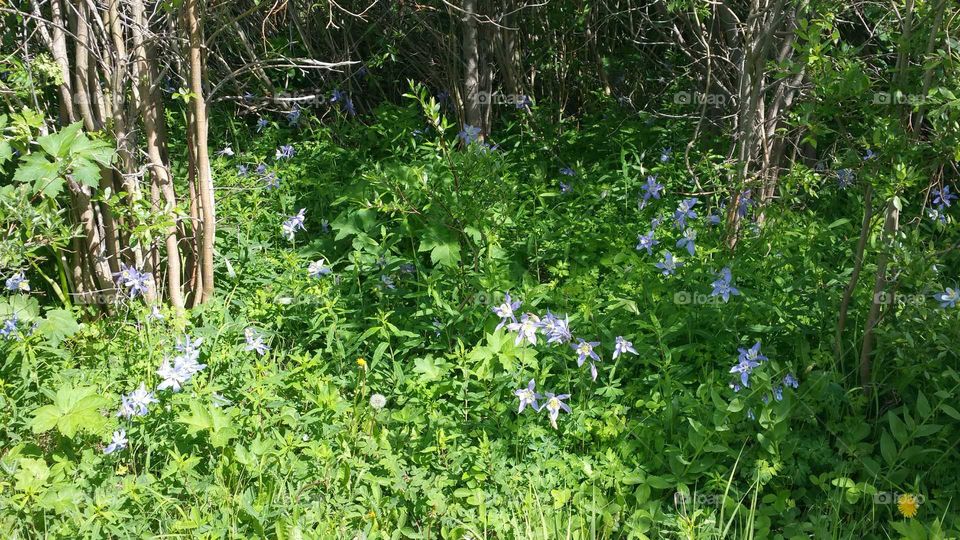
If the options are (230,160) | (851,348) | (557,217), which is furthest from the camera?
(230,160)

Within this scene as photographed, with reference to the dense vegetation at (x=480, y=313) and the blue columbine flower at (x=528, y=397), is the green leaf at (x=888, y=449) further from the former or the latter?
the blue columbine flower at (x=528, y=397)

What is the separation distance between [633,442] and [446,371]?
70 centimetres

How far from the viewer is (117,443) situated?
2807 millimetres

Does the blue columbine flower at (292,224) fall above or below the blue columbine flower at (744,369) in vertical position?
below

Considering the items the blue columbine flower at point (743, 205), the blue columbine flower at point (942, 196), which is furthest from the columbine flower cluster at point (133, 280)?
the blue columbine flower at point (942, 196)

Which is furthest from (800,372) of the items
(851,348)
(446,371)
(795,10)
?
(795,10)

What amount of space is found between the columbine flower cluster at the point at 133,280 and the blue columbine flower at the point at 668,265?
6.65ft

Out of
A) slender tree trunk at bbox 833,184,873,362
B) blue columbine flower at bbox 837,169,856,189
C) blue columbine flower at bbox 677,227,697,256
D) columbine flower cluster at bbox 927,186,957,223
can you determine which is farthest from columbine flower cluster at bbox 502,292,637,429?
columbine flower cluster at bbox 927,186,957,223

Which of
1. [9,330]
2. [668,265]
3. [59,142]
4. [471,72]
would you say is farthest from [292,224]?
[668,265]

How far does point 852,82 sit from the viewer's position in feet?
8.93

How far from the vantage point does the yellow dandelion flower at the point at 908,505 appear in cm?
257

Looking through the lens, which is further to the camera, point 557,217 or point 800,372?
point 557,217

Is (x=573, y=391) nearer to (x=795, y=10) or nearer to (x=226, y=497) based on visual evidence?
(x=226, y=497)
